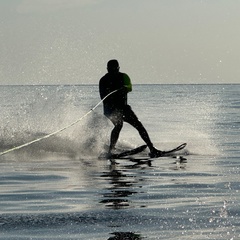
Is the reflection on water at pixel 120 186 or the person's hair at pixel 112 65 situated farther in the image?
the person's hair at pixel 112 65

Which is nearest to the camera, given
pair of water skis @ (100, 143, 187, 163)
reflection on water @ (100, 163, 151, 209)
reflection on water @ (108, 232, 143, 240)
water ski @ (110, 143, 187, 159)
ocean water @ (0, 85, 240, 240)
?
reflection on water @ (108, 232, 143, 240)

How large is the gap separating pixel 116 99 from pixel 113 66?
0.68 metres

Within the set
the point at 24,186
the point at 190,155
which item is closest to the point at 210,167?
the point at 190,155

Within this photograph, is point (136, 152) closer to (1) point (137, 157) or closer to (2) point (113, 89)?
(1) point (137, 157)

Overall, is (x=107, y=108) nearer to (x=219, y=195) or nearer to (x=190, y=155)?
(x=190, y=155)

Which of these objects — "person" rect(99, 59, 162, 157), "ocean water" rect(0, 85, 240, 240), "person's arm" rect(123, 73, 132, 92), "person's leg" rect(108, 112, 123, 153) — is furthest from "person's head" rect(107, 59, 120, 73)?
"ocean water" rect(0, 85, 240, 240)

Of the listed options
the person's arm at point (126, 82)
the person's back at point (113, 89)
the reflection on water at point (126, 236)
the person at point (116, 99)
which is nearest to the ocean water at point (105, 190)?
the reflection on water at point (126, 236)

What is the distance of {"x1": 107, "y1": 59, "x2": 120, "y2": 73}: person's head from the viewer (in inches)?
669

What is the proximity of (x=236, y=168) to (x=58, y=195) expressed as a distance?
462 cm

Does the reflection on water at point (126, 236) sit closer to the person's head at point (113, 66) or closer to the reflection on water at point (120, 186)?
the reflection on water at point (120, 186)

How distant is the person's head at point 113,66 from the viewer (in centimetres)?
1700

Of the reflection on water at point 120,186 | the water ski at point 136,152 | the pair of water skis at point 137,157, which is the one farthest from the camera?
the water ski at point 136,152

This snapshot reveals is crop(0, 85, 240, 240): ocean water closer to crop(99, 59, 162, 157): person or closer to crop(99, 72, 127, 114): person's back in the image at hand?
crop(99, 59, 162, 157): person

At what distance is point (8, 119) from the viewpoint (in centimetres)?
2192
